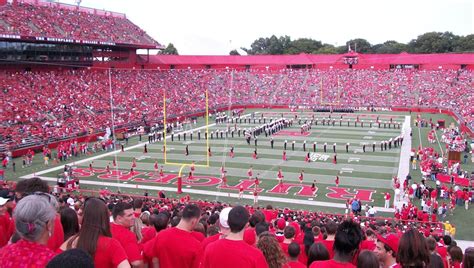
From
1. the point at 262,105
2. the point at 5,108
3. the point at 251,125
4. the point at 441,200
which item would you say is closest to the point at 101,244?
the point at 441,200

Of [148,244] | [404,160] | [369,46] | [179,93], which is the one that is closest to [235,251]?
[148,244]

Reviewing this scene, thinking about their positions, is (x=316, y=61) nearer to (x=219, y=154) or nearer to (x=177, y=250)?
(x=219, y=154)

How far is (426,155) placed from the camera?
25.6 meters

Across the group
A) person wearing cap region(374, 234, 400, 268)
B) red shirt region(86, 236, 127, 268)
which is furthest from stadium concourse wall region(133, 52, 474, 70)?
red shirt region(86, 236, 127, 268)

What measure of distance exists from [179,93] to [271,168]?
29147 mm

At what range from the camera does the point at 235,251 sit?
3.59 metres

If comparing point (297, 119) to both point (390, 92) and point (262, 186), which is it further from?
point (262, 186)

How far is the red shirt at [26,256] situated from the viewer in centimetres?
309

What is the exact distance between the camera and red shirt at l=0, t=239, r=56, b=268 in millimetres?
3088

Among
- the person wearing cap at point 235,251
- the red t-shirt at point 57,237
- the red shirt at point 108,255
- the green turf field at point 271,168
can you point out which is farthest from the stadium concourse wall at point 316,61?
the person wearing cap at point 235,251

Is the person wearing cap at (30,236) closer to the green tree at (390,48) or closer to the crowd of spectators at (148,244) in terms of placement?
the crowd of spectators at (148,244)

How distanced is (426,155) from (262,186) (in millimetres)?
10123

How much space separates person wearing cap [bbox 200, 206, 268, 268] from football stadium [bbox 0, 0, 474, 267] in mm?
14

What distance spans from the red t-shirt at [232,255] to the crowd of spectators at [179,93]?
2943 cm
